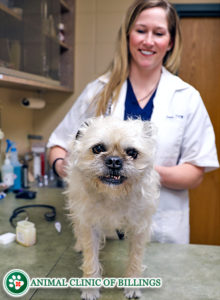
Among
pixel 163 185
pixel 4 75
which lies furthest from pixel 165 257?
pixel 4 75

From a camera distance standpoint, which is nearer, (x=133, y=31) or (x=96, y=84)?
(x=133, y=31)

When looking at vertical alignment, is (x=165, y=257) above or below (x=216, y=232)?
above

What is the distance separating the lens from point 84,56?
109 inches

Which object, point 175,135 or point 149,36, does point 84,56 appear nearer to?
point 149,36

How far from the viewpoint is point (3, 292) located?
0.90 m

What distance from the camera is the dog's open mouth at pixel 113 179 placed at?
2.72ft

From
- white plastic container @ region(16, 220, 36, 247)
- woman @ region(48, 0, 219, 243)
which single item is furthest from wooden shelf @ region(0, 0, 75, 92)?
white plastic container @ region(16, 220, 36, 247)

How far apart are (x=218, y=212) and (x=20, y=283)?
2.57m

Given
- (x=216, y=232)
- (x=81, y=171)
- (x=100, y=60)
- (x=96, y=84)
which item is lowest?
(x=216, y=232)

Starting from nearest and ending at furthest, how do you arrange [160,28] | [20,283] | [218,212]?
[20,283], [160,28], [218,212]

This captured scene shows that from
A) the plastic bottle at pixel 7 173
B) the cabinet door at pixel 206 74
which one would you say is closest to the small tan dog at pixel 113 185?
the plastic bottle at pixel 7 173

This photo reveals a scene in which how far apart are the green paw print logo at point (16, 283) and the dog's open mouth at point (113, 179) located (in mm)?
402

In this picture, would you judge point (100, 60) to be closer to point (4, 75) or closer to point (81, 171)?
point (4, 75)

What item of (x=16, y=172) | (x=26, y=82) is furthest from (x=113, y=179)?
(x=16, y=172)
